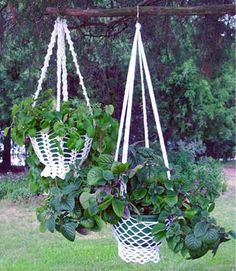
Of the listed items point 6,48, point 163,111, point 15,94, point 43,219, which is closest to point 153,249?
point 43,219

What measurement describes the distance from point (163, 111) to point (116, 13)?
6784 millimetres

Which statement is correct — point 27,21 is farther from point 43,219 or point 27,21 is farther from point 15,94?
point 15,94

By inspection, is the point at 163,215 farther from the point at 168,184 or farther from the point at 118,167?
the point at 118,167

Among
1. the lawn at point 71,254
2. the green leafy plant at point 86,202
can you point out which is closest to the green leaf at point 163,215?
the green leafy plant at point 86,202

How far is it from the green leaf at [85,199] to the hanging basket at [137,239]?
0.14m

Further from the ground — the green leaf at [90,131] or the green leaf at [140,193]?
the green leaf at [90,131]

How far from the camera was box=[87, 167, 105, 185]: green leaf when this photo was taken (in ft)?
4.85

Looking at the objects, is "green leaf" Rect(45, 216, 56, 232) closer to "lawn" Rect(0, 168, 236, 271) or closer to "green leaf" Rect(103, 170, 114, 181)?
"green leaf" Rect(103, 170, 114, 181)

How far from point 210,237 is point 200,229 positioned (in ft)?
0.12

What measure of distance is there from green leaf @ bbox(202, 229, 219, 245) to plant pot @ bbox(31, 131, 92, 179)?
0.50 meters

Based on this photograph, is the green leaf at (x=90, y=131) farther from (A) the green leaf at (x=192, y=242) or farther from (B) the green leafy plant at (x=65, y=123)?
(A) the green leaf at (x=192, y=242)

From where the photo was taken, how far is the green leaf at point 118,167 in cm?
147

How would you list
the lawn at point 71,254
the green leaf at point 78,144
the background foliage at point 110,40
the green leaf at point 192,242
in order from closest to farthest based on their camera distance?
the green leaf at point 192,242 < the green leaf at point 78,144 < the background foliage at point 110,40 < the lawn at point 71,254

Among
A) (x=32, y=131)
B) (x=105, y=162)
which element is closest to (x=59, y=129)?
(x=32, y=131)
